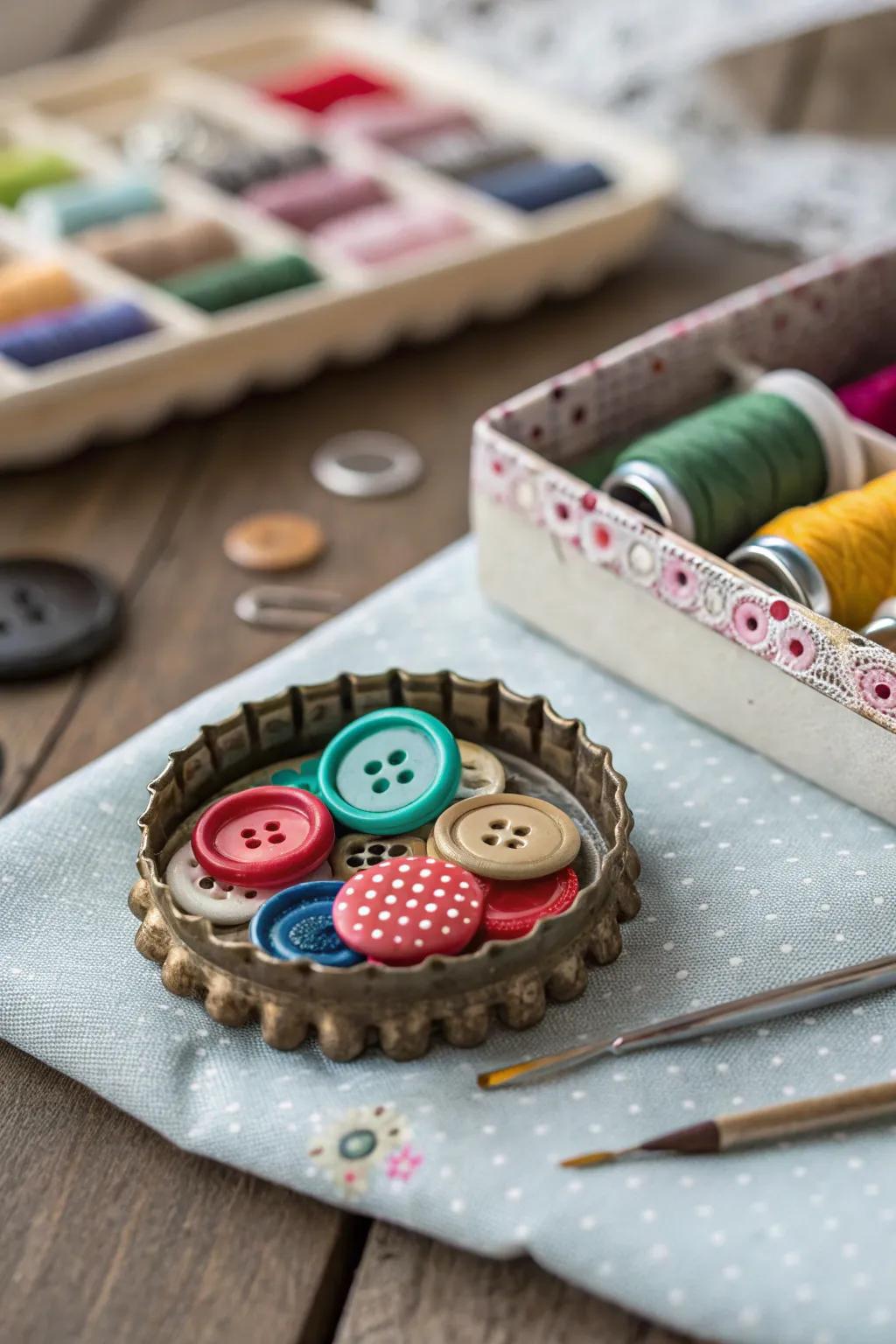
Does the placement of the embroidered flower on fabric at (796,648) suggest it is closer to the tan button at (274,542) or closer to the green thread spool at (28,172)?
the tan button at (274,542)

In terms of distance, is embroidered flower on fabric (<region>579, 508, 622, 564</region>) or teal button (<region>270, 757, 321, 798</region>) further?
embroidered flower on fabric (<region>579, 508, 622, 564</region>)

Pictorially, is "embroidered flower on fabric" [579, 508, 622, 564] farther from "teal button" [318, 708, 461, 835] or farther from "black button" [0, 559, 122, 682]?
"black button" [0, 559, 122, 682]

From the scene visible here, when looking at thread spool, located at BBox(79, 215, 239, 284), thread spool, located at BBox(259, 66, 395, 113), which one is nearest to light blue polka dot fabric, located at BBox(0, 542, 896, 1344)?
thread spool, located at BBox(79, 215, 239, 284)

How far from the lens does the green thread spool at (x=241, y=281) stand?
4.55 ft

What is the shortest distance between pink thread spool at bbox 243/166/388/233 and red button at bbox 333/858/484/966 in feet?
3.07

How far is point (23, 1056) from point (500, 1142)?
0.25m

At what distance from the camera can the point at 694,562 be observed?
91 cm

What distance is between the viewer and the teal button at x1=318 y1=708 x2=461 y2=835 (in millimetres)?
814

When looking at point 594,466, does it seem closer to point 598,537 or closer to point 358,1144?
point 598,537

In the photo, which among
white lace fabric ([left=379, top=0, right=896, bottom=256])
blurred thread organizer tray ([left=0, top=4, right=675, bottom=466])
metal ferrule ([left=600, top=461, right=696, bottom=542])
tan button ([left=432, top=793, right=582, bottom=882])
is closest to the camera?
tan button ([left=432, top=793, right=582, bottom=882])

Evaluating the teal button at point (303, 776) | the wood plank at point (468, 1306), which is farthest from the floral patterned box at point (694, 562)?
the wood plank at point (468, 1306)

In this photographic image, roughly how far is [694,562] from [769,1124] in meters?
0.34

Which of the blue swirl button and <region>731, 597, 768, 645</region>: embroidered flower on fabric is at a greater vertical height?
<region>731, 597, 768, 645</region>: embroidered flower on fabric

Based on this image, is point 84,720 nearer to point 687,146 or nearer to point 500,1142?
point 500,1142
